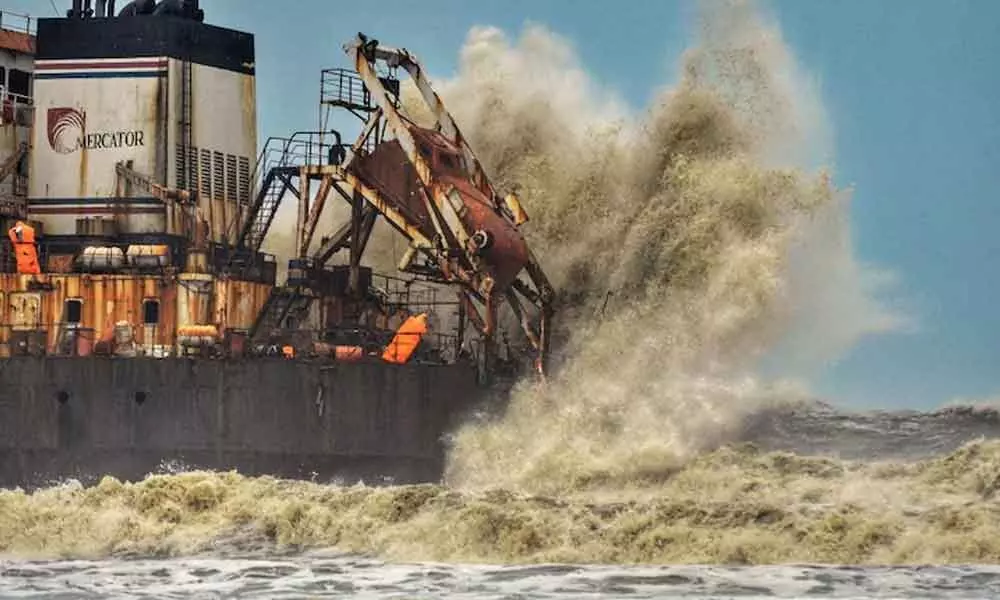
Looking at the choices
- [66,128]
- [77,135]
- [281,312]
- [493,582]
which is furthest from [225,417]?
[493,582]

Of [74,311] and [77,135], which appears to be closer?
[74,311]

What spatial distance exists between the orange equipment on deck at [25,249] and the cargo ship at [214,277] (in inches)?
1.7

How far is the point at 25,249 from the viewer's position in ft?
116

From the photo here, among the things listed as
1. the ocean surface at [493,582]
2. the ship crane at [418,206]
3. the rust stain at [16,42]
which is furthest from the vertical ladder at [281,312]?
the ocean surface at [493,582]

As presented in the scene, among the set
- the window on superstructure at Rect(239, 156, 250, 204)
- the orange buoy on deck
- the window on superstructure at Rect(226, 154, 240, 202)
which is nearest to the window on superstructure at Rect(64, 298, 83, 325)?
the window on superstructure at Rect(226, 154, 240, 202)

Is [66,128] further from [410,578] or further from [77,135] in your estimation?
[410,578]

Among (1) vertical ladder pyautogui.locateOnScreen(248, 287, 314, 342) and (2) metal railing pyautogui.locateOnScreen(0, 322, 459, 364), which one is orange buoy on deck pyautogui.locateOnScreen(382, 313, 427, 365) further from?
(1) vertical ladder pyautogui.locateOnScreen(248, 287, 314, 342)

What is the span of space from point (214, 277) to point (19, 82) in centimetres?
727

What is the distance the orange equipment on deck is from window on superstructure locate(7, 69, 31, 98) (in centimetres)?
413

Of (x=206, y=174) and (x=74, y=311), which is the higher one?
(x=206, y=174)

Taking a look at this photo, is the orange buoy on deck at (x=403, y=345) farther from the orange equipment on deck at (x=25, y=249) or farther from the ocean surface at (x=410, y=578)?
the orange equipment on deck at (x=25, y=249)

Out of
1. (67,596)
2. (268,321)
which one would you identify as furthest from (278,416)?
(67,596)

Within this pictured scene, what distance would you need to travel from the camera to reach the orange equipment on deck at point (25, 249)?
35438 millimetres

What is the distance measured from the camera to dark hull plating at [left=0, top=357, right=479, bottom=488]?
106ft
